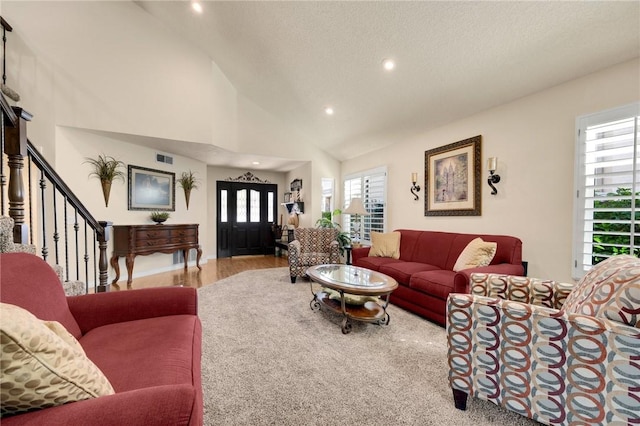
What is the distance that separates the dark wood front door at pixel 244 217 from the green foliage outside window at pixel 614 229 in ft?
20.4

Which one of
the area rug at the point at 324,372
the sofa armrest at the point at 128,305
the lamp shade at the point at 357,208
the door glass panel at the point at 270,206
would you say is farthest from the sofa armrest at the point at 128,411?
the door glass panel at the point at 270,206

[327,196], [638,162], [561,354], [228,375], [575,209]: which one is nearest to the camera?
[561,354]

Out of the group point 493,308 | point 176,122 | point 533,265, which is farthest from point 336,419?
point 176,122

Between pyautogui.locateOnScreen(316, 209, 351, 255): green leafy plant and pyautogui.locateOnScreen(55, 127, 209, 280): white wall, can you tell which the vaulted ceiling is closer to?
pyautogui.locateOnScreen(316, 209, 351, 255): green leafy plant

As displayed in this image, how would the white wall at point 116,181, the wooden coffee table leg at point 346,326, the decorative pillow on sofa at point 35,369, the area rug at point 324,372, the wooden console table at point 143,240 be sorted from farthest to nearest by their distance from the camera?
the wooden console table at point 143,240
the white wall at point 116,181
the wooden coffee table leg at point 346,326
the area rug at point 324,372
the decorative pillow on sofa at point 35,369

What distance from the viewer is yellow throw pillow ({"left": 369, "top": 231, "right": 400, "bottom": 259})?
386cm

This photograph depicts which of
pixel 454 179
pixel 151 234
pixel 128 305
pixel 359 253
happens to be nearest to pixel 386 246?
pixel 359 253

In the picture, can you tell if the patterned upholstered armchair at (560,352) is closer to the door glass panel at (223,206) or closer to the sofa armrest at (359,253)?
the sofa armrest at (359,253)

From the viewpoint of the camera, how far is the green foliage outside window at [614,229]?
2.07 m

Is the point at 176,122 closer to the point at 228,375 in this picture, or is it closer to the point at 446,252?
the point at 228,375

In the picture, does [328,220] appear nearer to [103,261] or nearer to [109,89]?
[103,261]

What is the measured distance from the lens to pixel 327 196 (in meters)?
6.13

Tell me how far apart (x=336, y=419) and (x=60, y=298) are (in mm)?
1624

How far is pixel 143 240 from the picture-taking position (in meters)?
4.14
